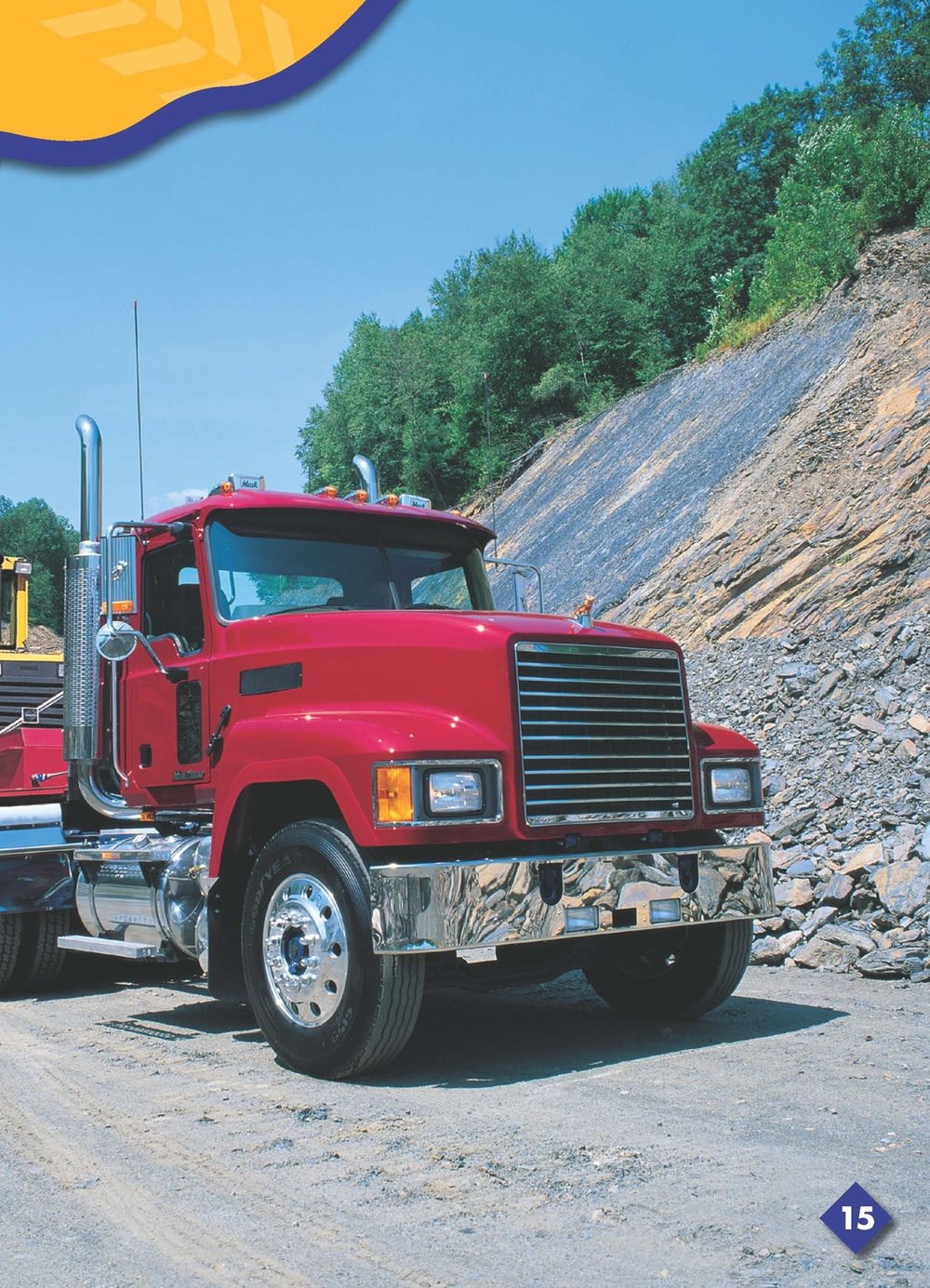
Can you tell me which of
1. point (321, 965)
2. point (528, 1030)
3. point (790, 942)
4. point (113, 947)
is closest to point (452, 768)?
point (321, 965)

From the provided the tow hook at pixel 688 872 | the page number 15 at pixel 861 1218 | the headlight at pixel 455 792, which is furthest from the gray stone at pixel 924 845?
the page number 15 at pixel 861 1218

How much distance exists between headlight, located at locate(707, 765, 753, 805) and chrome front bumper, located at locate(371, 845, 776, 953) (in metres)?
0.36

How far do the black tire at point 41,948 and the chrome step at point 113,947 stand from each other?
58 cm

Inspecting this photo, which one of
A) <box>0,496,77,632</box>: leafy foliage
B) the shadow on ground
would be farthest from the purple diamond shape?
<box>0,496,77,632</box>: leafy foliage

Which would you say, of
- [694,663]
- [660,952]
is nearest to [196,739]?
[660,952]

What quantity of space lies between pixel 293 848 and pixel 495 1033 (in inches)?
71.6

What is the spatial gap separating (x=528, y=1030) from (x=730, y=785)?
1.81m

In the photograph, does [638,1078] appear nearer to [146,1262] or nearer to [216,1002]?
[146,1262]

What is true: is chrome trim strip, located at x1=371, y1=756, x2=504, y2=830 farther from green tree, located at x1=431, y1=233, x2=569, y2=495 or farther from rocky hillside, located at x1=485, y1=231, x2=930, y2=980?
green tree, located at x1=431, y1=233, x2=569, y2=495

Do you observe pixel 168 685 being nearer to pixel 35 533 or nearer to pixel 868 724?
pixel 868 724

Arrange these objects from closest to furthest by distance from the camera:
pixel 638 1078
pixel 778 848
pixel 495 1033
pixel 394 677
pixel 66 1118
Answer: pixel 66 1118 < pixel 638 1078 < pixel 394 677 < pixel 495 1033 < pixel 778 848

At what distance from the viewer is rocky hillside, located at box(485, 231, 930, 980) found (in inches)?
367

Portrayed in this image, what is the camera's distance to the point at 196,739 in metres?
7.20

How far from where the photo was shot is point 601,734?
6.14 m
